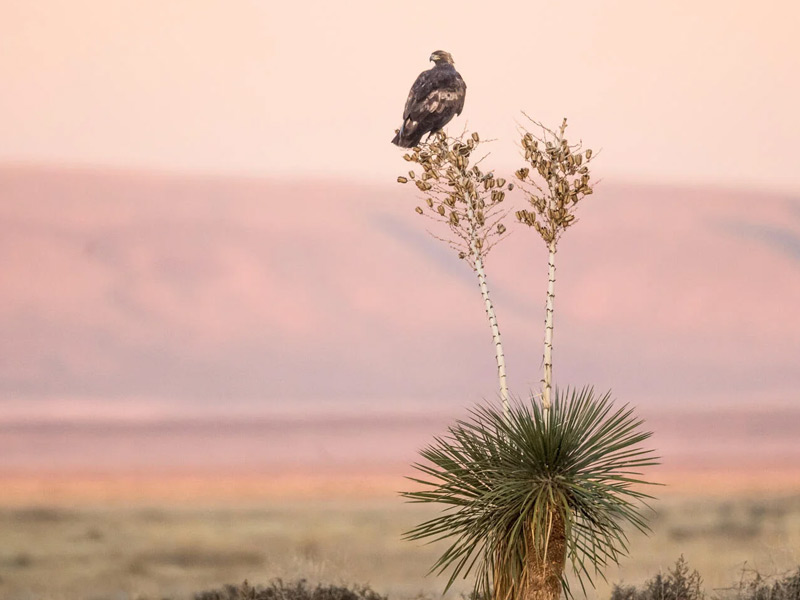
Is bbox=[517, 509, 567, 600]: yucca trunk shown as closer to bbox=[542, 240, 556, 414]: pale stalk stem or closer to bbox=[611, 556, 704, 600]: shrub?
bbox=[542, 240, 556, 414]: pale stalk stem

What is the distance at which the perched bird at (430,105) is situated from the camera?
814cm

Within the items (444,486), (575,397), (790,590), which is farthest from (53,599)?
(790,590)

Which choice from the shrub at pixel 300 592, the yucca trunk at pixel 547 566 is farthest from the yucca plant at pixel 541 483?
the shrub at pixel 300 592

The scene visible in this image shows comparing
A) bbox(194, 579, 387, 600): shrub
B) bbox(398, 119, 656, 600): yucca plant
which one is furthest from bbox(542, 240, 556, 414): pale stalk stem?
bbox(194, 579, 387, 600): shrub

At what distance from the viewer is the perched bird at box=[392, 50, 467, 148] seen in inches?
320

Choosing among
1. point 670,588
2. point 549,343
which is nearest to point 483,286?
point 549,343

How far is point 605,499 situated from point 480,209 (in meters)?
2.30

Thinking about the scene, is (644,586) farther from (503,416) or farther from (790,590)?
(503,416)

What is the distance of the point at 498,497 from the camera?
6984 mm

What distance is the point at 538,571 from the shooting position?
6891 millimetres

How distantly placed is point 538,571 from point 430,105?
3.54 meters

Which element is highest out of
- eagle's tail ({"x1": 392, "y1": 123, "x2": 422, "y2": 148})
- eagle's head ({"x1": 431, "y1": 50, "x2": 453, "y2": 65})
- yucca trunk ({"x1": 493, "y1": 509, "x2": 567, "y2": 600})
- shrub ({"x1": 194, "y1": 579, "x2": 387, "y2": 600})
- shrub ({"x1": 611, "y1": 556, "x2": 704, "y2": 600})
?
eagle's head ({"x1": 431, "y1": 50, "x2": 453, "y2": 65})

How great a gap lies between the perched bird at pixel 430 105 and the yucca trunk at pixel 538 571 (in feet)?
10.1

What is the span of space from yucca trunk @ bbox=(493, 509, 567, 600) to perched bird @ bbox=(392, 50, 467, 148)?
121 inches
